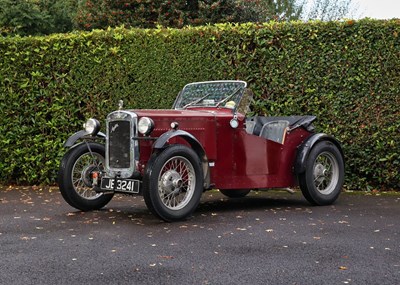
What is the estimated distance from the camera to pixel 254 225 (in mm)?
6348

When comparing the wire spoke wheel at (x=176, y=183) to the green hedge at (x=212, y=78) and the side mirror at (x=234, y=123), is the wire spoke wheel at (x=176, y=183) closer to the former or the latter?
the side mirror at (x=234, y=123)

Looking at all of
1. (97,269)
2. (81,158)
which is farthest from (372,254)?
(81,158)

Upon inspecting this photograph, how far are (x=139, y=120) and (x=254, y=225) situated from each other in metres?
1.69

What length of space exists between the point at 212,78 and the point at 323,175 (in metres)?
2.71

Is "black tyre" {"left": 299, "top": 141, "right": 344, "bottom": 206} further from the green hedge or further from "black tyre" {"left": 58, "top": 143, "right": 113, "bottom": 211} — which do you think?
Answer: "black tyre" {"left": 58, "top": 143, "right": 113, "bottom": 211}

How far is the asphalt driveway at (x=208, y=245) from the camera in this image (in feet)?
14.0

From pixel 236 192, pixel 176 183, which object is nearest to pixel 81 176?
pixel 176 183

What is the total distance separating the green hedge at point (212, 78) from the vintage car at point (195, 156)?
1288 millimetres

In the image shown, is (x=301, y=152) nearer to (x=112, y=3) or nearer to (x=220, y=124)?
(x=220, y=124)

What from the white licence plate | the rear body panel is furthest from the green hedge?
the white licence plate

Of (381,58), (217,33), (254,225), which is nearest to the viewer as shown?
(254,225)

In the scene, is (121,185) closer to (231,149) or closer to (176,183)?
(176,183)

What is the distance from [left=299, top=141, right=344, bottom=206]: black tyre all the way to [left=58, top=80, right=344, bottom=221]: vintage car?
0.5 inches

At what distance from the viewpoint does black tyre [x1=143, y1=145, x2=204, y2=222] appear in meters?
6.36
